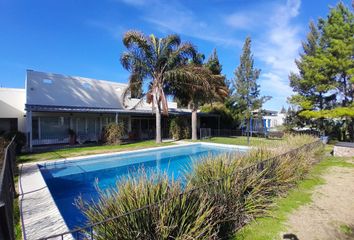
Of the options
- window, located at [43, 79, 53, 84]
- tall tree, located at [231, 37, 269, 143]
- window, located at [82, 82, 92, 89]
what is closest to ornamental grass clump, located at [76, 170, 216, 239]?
window, located at [43, 79, 53, 84]

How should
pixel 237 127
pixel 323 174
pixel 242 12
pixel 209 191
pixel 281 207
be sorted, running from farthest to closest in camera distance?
pixel 237 127
pixel 242 12
pixel 323 174
pixel 281 207
pixel 209 191

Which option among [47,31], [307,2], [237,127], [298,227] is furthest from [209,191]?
[237,127]

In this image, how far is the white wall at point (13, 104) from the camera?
69.3 ft

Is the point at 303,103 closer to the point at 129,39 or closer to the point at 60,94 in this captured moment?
the point at 129,39

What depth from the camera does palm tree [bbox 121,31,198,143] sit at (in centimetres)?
1938

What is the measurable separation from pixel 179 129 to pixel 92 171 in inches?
522

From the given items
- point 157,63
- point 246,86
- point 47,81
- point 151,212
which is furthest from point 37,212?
point 246,86

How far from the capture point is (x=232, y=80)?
34.1 metres

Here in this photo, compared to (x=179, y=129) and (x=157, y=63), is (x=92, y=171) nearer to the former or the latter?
(x=157, y=63)

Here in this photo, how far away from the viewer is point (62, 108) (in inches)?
745

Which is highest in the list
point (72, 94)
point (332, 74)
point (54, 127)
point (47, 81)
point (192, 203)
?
point (332, 74)

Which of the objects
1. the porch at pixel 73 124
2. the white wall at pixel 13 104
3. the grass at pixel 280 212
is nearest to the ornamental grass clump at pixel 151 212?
the grass at pixel 280 212

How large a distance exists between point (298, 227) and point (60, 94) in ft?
73.7

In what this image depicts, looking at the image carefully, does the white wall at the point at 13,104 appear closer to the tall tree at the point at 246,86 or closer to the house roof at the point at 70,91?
the house roof at the point at 70,91
